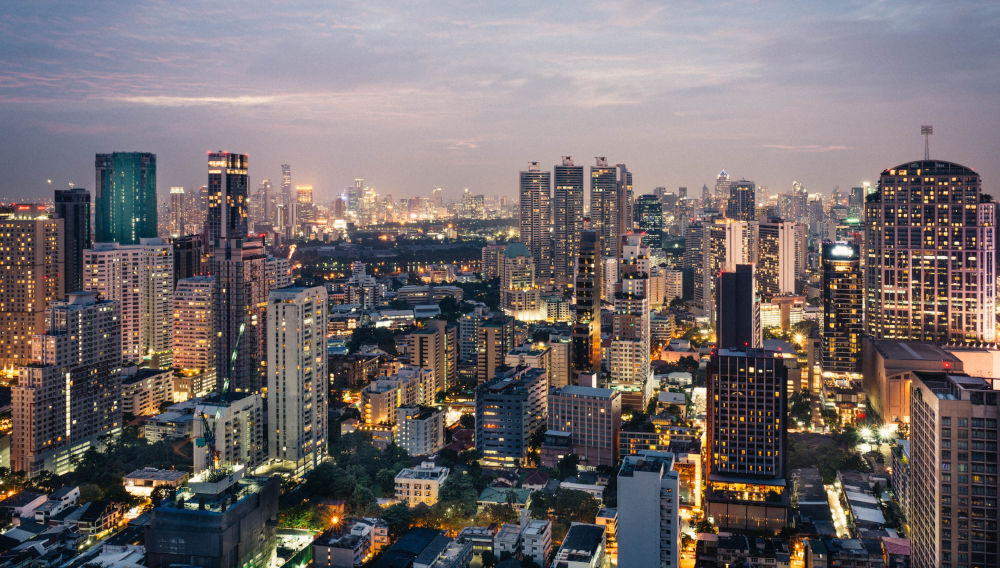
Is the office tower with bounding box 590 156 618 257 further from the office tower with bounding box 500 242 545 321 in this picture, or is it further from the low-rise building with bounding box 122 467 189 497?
the low-rise building with bounding box 122 467 189 497

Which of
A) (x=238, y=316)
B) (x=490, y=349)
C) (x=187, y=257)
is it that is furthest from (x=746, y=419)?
(x=187, y=257)

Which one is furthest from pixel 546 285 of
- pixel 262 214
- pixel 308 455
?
pixel 308 455

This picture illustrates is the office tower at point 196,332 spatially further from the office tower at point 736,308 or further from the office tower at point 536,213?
the office tower at point 536,213

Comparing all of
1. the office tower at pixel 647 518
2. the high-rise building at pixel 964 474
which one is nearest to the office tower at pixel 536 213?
the office tower at pixel 647 518

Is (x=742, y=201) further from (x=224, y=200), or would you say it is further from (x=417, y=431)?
(x=417, y=431)

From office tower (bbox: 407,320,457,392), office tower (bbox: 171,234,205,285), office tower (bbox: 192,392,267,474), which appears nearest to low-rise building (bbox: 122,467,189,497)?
office tower (bbox: 192,392,267,474)
